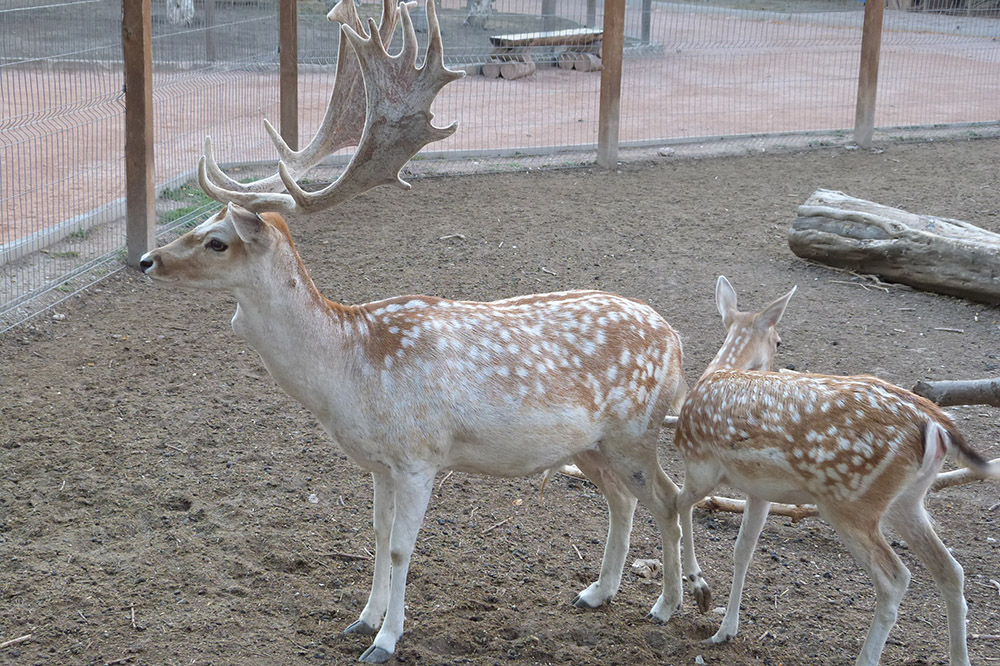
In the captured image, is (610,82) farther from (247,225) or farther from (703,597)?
(247,225)

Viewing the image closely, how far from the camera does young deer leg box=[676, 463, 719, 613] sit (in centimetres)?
387

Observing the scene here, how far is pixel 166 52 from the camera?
10023 millimetres

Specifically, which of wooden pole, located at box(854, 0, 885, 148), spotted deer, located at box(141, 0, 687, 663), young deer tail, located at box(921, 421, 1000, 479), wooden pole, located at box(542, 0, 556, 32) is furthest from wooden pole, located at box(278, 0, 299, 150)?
young deer tail, located at box(921, 421, 1000, 479)

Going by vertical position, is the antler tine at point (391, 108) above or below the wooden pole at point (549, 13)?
below

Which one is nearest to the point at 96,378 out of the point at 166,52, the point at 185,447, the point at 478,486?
the point at 185,447

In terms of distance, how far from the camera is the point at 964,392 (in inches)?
159

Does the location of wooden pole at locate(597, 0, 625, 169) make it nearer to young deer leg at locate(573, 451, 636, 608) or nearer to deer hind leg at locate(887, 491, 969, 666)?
young deer leg at locate(573, 451, 636, 608)

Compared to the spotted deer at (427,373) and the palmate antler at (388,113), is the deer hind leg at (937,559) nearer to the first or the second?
the spotted deer at (427,373)

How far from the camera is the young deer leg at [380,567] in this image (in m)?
3.94

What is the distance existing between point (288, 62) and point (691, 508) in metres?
7.80

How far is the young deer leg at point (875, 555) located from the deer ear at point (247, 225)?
2.15 meters

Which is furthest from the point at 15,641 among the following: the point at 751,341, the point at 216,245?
the point at 751,341

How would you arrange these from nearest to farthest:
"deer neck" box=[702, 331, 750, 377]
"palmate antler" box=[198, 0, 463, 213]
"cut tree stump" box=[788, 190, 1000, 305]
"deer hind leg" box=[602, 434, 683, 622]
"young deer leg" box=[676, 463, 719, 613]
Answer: "young deer leg" box=[676, 463, 719, 613]
"deer hind leg" box=[602, 434, 683, 622]
"palmate antler" box=[198, 0, 463, 213]
"deer neck" box=[702, 331, 750, 377]
"cut tree stump" box=[788, 190, 1000, 305]

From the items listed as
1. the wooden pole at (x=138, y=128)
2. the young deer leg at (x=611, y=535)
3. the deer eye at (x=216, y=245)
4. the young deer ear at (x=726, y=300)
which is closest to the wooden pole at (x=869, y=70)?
the wooden pole at (x=138, y=128)
